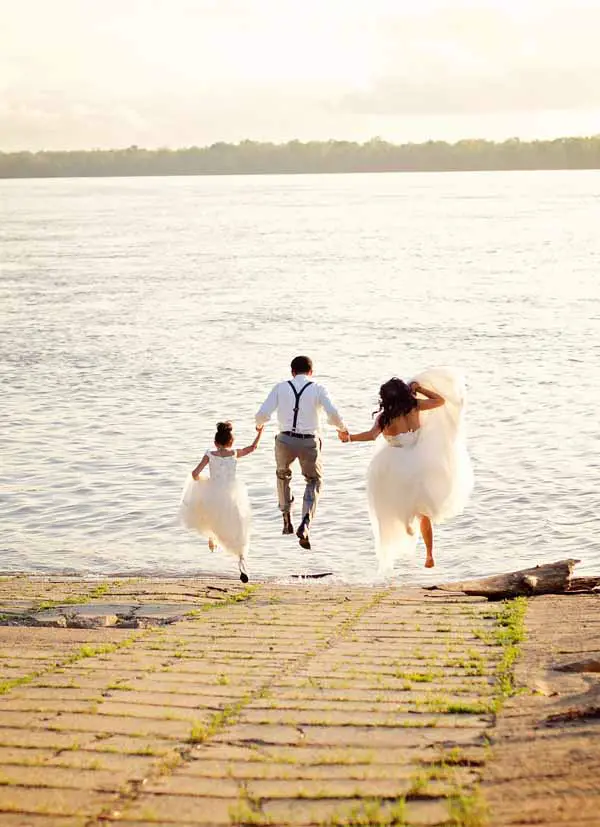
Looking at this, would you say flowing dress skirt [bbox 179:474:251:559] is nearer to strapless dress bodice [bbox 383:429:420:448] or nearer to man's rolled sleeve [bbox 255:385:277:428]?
man's rolled sleeve [bbox 255:385:277:428]

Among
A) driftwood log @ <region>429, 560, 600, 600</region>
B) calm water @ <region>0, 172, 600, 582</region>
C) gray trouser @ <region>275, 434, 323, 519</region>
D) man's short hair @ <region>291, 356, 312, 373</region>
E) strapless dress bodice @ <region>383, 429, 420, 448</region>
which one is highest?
man's short hair @ <region>291, 356, 312, 373</region>

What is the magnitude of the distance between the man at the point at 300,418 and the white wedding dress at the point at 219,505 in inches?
20.5

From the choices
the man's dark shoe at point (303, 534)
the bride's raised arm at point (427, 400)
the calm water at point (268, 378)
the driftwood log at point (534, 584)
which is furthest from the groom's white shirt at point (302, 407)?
the calm water at point (268, 378)

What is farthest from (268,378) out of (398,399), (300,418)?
(398,399)

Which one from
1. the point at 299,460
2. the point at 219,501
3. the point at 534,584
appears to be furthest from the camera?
the point at 219,501

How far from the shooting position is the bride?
12000mm

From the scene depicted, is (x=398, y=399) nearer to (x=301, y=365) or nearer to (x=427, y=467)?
(x=427, y=467)

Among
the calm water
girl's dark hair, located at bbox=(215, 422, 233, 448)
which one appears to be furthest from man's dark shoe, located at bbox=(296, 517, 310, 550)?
the calm water

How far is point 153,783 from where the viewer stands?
216 inches

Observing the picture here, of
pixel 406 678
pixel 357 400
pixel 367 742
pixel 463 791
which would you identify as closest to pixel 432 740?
pixel 367 742

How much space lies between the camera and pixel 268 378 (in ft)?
101

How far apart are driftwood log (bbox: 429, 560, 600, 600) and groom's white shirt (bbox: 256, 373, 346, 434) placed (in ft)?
7.07

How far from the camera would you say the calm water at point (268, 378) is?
17125 mm

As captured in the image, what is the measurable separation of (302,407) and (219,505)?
1.48 metres
